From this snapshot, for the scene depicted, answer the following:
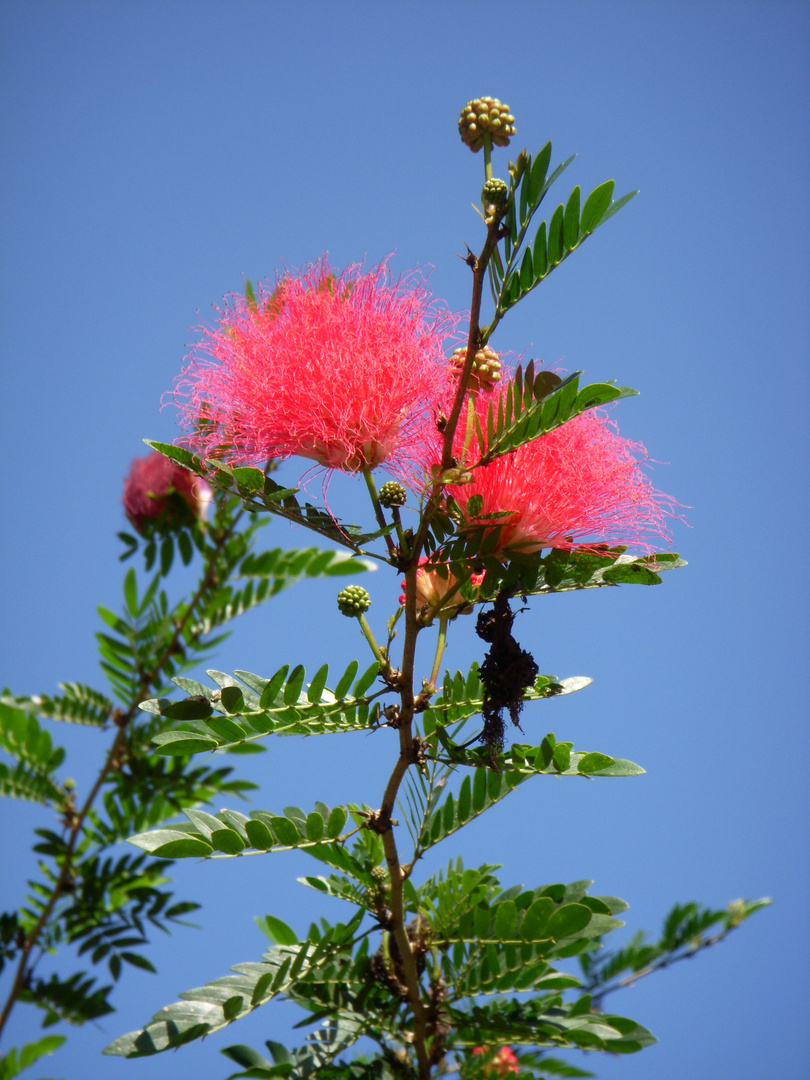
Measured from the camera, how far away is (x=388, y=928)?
225cm

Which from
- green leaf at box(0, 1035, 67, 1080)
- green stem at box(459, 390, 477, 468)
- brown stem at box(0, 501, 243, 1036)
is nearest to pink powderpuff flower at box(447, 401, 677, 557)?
green stem at box(459, 390, 477, 468)

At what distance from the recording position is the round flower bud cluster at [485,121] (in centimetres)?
204

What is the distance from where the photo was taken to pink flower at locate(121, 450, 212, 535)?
409 cm

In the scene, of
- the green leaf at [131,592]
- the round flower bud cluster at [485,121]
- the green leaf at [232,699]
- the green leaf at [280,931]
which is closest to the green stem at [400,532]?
the green leaf at [232,699]

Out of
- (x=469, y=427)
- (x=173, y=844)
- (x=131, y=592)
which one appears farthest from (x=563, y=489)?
(x=131, y=592)

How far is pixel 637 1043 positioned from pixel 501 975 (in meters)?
0.34

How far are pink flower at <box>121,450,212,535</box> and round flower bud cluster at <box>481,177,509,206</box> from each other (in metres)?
2.41

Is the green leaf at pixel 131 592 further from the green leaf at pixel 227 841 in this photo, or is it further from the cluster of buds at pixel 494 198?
the cluster of buds at pixel 494 198

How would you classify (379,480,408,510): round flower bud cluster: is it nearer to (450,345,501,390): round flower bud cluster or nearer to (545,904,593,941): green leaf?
(450,345,501,390): round flower bud cluster

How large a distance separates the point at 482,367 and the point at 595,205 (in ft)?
1.35

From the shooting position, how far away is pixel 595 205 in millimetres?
1924

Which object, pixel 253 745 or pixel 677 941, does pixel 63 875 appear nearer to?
pixel 253 745

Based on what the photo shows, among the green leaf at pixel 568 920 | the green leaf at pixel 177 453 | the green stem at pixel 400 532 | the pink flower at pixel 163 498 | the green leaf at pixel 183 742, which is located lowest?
the green leaf at pixel 568 920

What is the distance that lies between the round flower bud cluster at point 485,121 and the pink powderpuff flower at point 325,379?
41 cm
